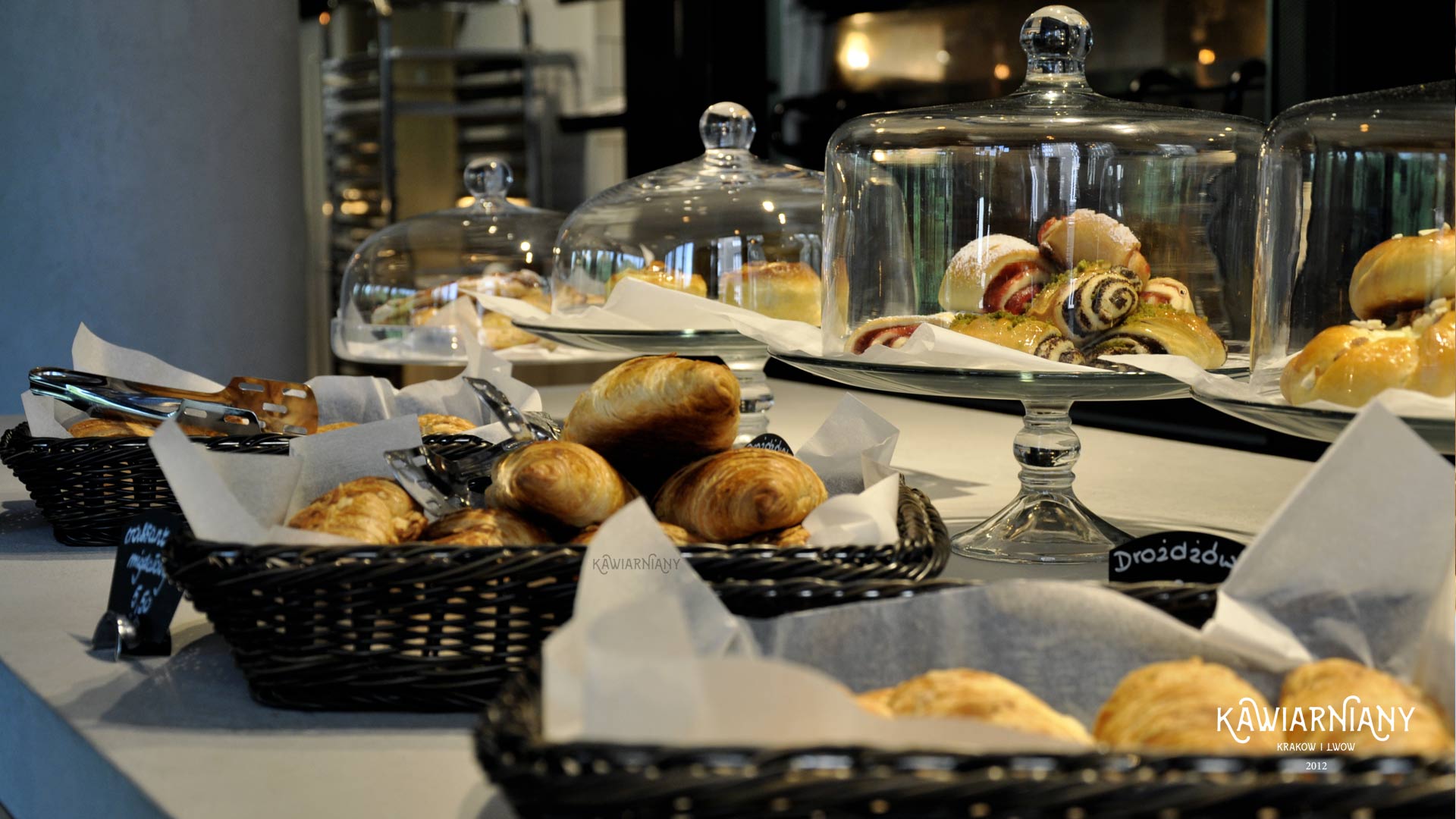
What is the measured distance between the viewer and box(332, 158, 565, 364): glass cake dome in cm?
177

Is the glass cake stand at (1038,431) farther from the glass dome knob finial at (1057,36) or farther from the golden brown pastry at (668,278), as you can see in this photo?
the golden brown pastry at (668,278)

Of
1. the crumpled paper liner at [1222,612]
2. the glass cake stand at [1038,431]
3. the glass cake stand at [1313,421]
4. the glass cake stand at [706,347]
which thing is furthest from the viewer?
the glass cake stand at [706,347]

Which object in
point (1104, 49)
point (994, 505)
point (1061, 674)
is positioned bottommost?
point (994, 505)

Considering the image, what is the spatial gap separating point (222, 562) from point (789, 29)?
271 centimetres

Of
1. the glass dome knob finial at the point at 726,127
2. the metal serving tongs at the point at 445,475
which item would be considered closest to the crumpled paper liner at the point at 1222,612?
the metal serving tongs at the point at 445,475

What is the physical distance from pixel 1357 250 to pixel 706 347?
57cm

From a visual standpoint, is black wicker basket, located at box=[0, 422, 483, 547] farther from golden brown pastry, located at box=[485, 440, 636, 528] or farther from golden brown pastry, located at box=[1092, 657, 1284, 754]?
golden brown pastry, located at box=[1092, 657, 1284, 754]

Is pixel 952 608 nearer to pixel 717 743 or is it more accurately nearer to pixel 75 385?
pixel 717 743

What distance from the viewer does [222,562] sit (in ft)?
2.02

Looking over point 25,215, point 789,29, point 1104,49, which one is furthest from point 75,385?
point 789,29

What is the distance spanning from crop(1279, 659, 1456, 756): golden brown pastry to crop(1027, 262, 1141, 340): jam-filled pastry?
46 cm

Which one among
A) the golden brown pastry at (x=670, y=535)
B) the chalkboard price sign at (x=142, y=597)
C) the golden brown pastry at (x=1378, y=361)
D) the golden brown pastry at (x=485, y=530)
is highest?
the golden brown pastry at (x=1378, y=361)

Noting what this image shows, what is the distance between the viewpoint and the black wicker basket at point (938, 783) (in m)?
0.38

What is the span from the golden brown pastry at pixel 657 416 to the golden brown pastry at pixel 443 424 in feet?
0.75
